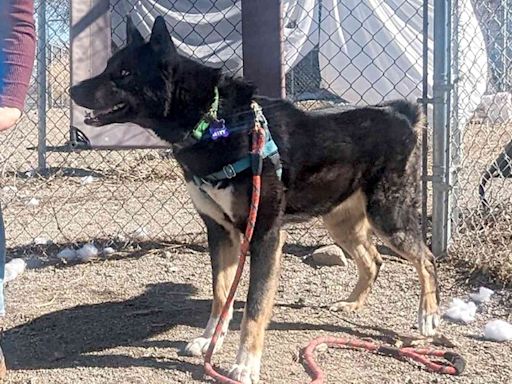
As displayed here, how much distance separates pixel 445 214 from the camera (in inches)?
177

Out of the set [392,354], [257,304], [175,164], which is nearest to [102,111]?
[257,304]

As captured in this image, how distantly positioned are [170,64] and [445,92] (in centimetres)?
190

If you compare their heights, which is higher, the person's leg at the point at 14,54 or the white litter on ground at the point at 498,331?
the person's leg at the point at 14,54

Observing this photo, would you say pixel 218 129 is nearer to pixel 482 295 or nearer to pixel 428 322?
pixel 428 322

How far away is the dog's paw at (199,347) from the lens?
333cm

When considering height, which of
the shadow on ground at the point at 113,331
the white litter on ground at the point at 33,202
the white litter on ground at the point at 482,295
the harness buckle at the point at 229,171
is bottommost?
the shadow on ground at the point at 113,331

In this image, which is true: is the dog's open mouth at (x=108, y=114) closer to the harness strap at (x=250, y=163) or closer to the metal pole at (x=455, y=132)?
the harness strap at (x=250, y=163)

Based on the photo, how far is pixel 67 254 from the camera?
16.3ft

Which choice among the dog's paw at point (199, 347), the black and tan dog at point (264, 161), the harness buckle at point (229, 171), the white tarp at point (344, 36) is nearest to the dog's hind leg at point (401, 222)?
the black and tan dog at point (264, 161)

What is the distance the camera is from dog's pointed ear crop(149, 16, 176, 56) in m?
3.27

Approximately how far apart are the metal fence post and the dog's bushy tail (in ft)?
1.82

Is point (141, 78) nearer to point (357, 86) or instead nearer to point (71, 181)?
point (71, 181)

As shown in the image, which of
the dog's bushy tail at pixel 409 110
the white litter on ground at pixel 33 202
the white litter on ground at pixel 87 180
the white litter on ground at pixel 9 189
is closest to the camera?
the dog's bushy tail at pixel 409 110

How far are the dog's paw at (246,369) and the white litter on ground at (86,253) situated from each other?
214 centimetres
